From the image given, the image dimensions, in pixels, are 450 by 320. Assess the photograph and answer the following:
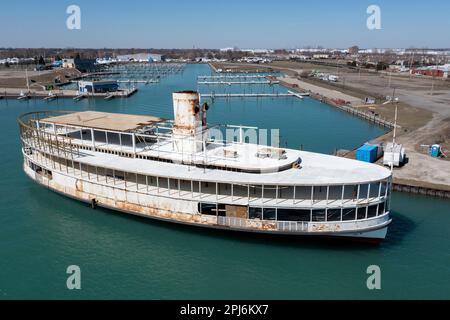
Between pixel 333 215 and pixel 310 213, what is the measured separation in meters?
1.82

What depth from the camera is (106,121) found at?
122 feet

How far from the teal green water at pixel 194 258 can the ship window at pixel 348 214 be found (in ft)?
7.69

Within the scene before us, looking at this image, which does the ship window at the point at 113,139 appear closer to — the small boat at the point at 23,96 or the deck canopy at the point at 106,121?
the deck canopy at the point at 106,121

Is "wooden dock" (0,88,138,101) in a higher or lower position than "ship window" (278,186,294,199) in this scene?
higher

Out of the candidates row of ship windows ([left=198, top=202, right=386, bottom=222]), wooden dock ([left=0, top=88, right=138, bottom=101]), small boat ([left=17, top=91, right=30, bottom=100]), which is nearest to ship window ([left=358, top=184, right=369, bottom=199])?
row of ship windows ([left=198, top=202, right=386, bottom=222])

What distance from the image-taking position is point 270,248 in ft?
87.9

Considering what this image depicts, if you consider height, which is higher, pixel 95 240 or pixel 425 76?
pixel 425 76

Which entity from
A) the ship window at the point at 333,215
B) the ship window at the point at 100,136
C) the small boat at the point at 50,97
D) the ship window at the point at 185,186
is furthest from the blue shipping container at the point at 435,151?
the small boat at the point at 50,97

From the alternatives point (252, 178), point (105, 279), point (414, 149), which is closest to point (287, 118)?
point (414, 149)

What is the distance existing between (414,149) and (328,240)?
95.1ft

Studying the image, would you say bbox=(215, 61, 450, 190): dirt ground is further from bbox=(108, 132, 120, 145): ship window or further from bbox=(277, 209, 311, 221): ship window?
bbox=(108, 132, 120, 145): ship window

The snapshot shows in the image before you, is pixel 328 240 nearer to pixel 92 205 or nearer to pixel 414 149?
pixel 92 205

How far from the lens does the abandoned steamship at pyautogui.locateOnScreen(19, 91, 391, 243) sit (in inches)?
1017

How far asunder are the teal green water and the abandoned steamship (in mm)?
1511
